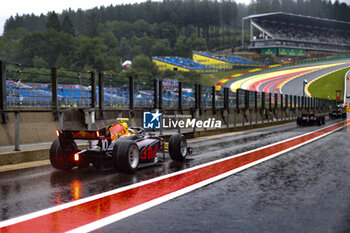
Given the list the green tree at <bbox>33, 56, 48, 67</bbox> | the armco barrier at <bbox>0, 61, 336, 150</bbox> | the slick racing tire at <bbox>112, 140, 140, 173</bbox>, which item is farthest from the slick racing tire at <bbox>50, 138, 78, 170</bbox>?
the green tree at <bbox>33, 56, 48, 67</bbox>

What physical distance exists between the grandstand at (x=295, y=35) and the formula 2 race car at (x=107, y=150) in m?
145

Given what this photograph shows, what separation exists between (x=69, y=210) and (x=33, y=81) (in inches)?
403

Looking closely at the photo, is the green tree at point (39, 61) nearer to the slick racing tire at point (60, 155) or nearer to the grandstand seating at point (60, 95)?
the grandstand seating at point (60, 95)

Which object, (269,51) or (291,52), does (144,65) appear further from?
(291,52)

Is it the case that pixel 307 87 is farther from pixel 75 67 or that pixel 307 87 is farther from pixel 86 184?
pixel 86 184

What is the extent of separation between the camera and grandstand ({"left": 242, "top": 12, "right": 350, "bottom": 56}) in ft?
493

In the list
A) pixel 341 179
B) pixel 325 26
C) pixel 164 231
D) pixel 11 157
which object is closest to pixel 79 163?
pixel 11 157

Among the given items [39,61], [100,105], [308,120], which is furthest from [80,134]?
[39,61]

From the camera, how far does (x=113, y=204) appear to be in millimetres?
5625

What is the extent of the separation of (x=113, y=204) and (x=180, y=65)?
13468cm

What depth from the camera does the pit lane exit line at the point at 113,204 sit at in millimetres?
4598

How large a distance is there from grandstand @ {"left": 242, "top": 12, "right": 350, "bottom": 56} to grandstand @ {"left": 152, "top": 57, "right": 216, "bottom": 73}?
2791 centimetres

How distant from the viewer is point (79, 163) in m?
8.37

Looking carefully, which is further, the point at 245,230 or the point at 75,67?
the point at 75,67
